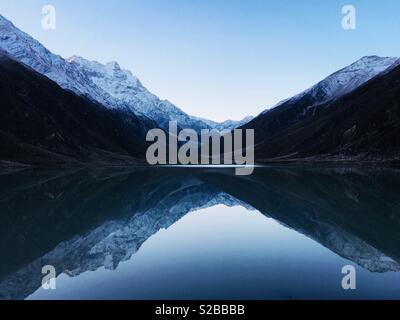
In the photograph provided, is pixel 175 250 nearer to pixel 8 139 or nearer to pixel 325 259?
pixel 325 259

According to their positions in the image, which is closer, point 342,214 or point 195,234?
point 195,234

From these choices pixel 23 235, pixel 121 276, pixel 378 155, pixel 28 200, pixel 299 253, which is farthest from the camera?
pixel 378 155

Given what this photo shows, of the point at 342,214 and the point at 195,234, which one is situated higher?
the point at 342,214

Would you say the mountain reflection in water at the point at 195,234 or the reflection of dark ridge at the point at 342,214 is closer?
the mountain reflection in water at the point at 195,234

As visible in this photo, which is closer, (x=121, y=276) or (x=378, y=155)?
(x=121, y=276)

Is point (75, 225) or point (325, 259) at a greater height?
point (75, 225)

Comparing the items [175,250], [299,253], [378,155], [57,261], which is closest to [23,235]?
[57,261]

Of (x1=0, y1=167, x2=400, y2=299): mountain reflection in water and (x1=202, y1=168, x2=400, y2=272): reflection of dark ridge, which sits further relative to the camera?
(x1=202, y1=168, x2=400, y2=272): reflection of dark ridge
